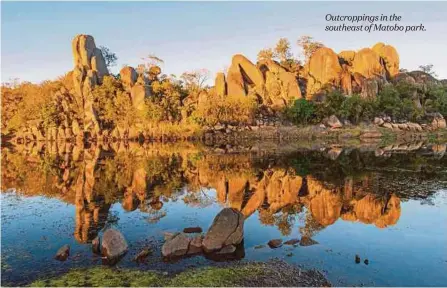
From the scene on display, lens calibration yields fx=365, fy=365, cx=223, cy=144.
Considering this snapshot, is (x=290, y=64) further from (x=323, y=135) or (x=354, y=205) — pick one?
(x=354, y=205)

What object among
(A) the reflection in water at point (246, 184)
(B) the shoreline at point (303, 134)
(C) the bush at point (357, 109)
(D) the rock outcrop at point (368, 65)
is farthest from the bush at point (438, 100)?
(A) the reflection in water at point (246, 184)

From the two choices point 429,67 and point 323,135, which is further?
point 429,67

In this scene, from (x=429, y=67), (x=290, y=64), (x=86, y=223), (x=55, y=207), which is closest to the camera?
(x=86, y=223)

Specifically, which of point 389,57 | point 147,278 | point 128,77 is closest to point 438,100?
point 389,57

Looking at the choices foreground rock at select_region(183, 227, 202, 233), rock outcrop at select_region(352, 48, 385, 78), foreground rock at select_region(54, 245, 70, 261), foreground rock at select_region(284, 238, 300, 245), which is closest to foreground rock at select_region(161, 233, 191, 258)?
foreground rock at select_region(183, 227, 202, 233)

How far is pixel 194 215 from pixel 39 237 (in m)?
7.20

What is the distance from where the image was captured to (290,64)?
9344 centimetres

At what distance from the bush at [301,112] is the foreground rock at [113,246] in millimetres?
63302

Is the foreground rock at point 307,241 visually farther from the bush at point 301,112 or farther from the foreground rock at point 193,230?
the bush at point 301,112

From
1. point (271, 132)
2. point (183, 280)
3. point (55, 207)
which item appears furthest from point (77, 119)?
point (183, 280)

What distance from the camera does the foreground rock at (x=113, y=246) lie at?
12.6 metres

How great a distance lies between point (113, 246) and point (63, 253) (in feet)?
6.05

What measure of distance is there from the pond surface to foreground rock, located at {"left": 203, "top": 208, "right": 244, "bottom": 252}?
0.66m

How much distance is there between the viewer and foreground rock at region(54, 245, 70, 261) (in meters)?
Result: 12.8
